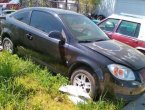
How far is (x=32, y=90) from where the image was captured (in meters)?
5.49

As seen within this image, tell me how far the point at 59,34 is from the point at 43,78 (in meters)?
1.01

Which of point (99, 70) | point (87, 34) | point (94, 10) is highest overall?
point (87, 34)

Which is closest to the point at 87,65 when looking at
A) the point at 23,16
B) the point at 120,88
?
the point at 120,88

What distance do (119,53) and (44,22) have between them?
79.1 inches

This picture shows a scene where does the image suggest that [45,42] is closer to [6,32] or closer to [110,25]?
[6,32]

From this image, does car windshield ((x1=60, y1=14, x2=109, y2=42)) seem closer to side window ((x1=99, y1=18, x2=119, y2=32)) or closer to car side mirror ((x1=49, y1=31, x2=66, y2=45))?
car side mirror ((x1=49, y1=31, x2=66, y2=45))

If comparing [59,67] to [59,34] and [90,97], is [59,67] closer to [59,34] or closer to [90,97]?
[59,34]

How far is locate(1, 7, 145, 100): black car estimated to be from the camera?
5.05 meters

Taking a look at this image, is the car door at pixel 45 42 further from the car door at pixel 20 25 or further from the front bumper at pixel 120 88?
the front bumper at pixel 120 88

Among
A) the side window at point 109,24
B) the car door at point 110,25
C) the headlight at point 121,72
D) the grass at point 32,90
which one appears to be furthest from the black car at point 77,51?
the side window at point 109,24

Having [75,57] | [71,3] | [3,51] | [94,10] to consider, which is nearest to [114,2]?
[94,10]

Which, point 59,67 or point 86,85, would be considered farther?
point 59,67

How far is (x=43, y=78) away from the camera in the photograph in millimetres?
6016

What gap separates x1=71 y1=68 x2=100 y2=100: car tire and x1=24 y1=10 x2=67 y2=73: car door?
384 mm
